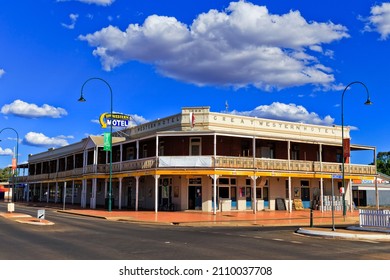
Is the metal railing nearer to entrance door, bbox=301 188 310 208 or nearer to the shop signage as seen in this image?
entrance door, bbox=301 188 310 208

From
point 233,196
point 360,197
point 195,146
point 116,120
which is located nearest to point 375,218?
point 233,196

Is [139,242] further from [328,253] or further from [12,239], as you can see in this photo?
[328,253]

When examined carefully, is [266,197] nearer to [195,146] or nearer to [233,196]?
[233,196]

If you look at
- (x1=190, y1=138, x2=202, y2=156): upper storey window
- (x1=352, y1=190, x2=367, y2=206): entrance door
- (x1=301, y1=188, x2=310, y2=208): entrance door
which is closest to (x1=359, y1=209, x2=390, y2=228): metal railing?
(x1=190, y1=138, x2=202, y2=156): upper storey window

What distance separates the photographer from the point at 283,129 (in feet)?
132

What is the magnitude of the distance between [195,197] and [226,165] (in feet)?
13.9

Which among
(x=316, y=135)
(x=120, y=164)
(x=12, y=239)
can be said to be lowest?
(x=12, y=239)

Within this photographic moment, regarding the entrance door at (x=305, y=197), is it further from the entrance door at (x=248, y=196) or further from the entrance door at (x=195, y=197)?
the entrance door at (x=195, y=197)

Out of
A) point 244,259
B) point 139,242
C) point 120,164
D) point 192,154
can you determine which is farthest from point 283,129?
point 244,259

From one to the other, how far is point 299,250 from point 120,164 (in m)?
27.6

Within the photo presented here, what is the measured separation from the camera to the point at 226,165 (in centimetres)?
3356

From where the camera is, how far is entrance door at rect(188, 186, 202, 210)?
117ft

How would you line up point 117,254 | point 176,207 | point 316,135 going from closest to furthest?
point 117,254 → point 176,207 → point 316,135

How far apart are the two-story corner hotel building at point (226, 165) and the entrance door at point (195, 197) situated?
0.08m
